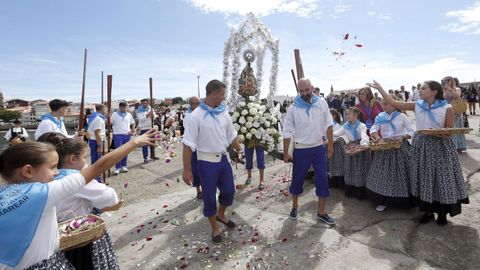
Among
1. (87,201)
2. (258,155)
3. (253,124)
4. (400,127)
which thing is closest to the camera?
(87,201)

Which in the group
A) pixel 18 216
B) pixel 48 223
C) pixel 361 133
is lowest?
pixel 48 223

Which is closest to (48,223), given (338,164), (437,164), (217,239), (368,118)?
(217,239)

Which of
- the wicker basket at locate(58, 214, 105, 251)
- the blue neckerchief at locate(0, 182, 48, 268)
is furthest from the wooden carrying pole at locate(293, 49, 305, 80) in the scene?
the blue neckerchief at locate(0, 182, 48, 268)

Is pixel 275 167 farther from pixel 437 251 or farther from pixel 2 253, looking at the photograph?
pixel 2 253

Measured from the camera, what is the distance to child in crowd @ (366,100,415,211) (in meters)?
5.00

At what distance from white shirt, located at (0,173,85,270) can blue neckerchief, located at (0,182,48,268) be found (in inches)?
1.4

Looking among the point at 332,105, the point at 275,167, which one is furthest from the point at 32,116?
the point at 275,167

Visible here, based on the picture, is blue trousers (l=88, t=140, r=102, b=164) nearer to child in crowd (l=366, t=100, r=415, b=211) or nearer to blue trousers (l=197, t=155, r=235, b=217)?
blue trousers (l=197, t=155, r=235, b=217)

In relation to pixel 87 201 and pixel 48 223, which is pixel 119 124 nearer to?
pixel 87 201

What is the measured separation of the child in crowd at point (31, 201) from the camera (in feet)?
5.83

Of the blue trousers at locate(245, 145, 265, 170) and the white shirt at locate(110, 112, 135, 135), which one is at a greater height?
the white shirt at locate(110, 112, 135, 135)

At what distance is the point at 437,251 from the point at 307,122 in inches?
91.4

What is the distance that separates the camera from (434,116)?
4.47 m

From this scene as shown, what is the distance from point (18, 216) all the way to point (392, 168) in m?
4.93
